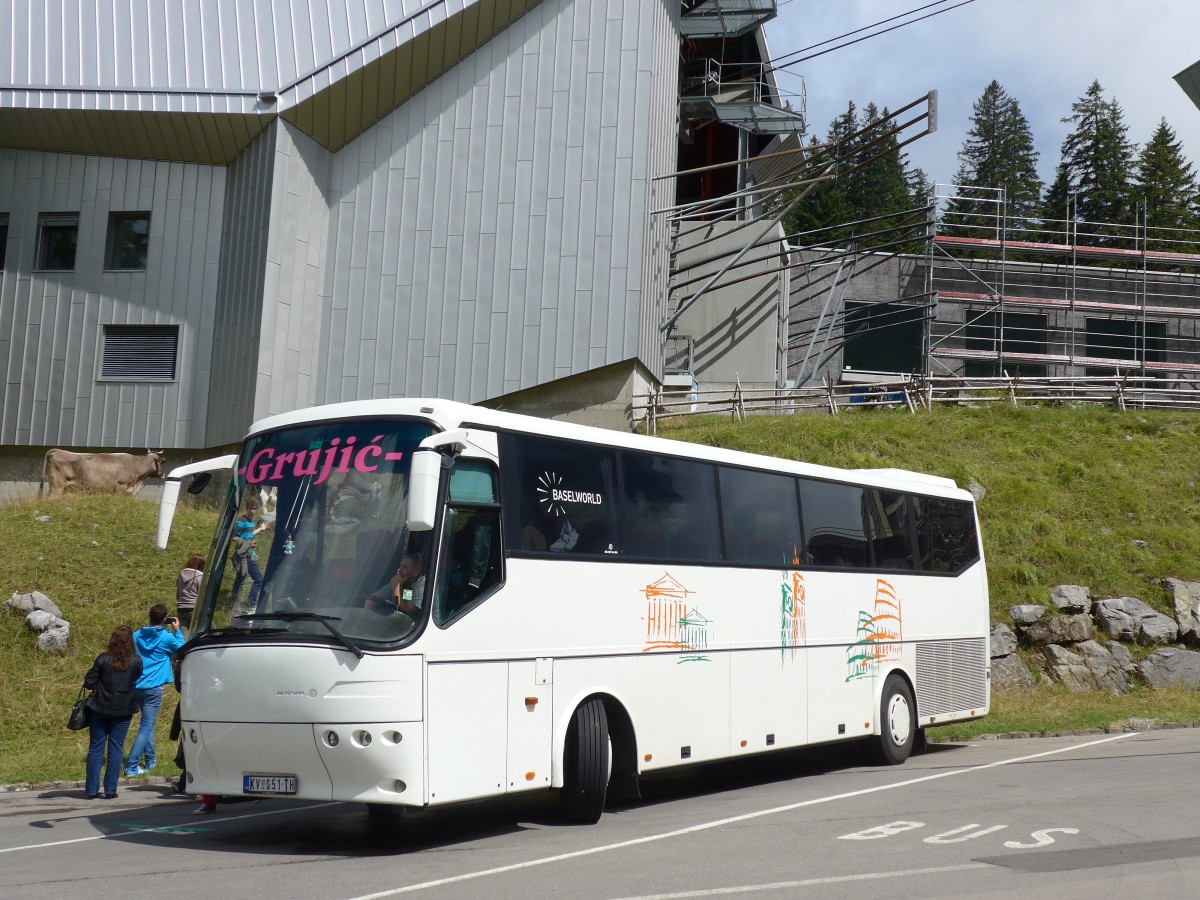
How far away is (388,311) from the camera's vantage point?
2770 cm

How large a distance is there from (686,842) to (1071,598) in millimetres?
14849

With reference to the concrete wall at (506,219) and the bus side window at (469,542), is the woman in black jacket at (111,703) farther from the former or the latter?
the concrete wall at (506,219)

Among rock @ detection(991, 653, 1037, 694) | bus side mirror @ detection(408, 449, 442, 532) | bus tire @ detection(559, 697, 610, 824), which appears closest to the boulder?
bus tire @ detection(559, 697, 610, 824)

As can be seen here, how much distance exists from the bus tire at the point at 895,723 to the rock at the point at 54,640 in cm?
1109

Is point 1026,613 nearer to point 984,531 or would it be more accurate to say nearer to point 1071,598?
point 1071,598

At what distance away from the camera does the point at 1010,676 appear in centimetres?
2061

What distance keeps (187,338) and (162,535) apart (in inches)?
761

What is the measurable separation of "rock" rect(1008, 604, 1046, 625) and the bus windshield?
1512 centimetres

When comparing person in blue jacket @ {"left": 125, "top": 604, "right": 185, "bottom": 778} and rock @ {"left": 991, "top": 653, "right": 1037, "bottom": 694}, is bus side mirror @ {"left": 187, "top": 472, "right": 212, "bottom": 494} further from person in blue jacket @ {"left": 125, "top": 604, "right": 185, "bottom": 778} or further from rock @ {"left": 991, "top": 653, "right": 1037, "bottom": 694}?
rock @ {"left": 991, "top": 653, "right": 1037, "bottom": 694}

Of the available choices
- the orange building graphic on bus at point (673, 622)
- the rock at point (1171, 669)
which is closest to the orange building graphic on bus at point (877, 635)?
the orange building graphic on bus at point (673, 622)

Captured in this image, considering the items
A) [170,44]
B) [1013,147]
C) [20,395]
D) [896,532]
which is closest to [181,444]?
[20,395]

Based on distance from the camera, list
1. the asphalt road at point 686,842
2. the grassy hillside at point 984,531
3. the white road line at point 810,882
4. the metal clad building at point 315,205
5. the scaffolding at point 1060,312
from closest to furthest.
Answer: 1. the white road line at point 810,882
2. the asphalt road at point 686,842
3. the grassy hillside at point 984,531
4. the metal clad building at point 315,205
5. the scaffolding at point 1060,312

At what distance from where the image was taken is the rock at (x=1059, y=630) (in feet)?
69.3

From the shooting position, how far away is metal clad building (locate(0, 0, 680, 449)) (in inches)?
1063
